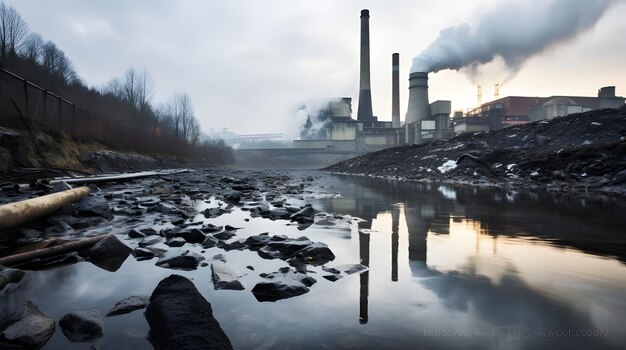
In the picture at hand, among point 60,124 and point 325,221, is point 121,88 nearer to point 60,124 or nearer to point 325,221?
point 60,124

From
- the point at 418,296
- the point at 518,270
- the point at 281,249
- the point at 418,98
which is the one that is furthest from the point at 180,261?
the point at 418,98

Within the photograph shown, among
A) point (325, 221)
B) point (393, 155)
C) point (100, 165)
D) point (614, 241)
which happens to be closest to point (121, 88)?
point (100, 165)

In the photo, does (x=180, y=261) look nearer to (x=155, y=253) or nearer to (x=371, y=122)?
(x=155, y=253)

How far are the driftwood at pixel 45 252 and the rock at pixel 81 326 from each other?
1265 mm

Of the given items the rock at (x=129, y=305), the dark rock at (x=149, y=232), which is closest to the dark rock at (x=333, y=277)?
the rock at (x=129, y=305)

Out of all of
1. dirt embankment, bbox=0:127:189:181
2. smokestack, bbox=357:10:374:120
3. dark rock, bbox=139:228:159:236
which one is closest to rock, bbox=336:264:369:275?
dark rock, bbox=139:228:159:236

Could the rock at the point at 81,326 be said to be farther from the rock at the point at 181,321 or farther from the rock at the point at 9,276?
the rock at the point at 9,276

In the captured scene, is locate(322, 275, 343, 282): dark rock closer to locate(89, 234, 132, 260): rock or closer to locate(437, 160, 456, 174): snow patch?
locate(89, 234, 132, 260): rock

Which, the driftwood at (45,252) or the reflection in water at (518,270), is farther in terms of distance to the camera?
the driftwood at (45,252)

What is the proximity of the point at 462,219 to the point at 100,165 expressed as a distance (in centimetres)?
1888

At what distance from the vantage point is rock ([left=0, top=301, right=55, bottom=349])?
151 cm

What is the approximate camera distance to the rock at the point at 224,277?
231cm

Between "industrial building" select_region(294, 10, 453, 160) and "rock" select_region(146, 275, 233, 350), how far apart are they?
49550 millimetres

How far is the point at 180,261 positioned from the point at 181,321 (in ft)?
4.32
